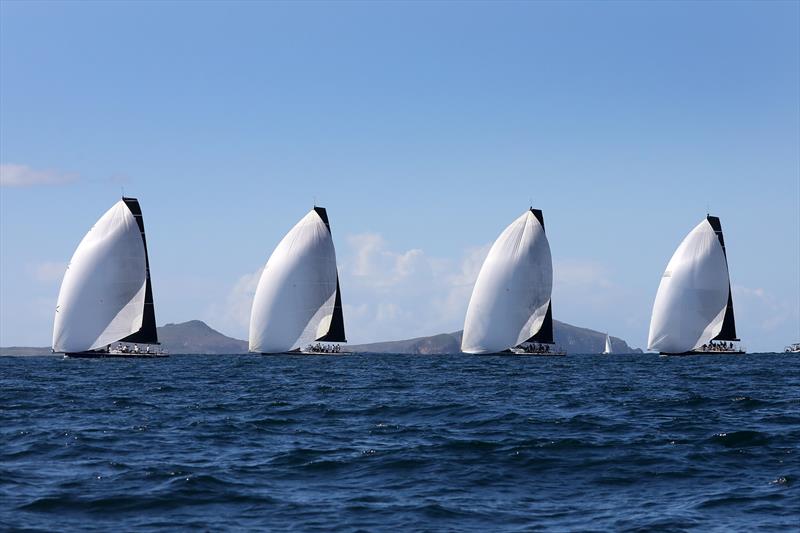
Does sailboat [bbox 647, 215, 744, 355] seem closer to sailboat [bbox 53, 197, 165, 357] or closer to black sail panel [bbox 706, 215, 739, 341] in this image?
black sail panel [bbox 706, 215, 739, 341]

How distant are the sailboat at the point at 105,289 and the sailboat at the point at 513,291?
32758 millimetres

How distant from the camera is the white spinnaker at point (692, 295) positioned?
10375 centimetres

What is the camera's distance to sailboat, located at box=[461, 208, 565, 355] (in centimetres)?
9631

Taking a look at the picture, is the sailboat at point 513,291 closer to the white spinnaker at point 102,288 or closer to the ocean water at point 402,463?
the white spinnaker at point 102,288

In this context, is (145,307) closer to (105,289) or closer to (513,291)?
(105,289)

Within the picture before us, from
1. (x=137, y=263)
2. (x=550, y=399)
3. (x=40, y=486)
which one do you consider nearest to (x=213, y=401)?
(x=550, y=399)

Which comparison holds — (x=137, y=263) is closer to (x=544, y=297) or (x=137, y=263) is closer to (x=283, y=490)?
(x=544, y=297)

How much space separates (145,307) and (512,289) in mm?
36180

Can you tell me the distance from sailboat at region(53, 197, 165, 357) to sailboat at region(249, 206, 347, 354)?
18.8 meters

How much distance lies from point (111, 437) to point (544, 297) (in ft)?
253

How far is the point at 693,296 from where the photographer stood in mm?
103812

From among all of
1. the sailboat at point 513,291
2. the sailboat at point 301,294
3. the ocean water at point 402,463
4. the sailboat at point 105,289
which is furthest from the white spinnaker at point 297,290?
the ocean water at point 402,463

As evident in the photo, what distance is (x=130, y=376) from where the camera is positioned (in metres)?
57.9

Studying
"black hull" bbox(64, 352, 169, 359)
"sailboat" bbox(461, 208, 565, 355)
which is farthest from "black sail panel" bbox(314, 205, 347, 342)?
"black hull" bbox(64, 352, 169, 359)
